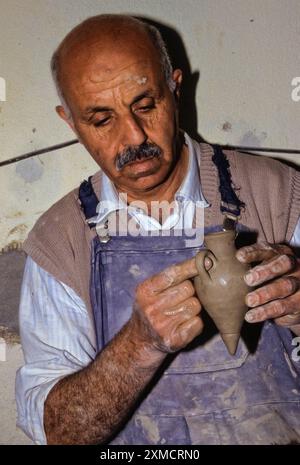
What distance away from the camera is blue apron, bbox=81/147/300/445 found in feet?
5.96

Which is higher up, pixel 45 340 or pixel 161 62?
pixel 161 62

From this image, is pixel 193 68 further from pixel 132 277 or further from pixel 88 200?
pixel 132 277

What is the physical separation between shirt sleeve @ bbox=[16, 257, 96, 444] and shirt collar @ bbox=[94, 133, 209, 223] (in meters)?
0.31

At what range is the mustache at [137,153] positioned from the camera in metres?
1.73

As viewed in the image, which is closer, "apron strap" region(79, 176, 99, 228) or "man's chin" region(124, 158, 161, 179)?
"man's chin" region(124, 158, 161, 179)

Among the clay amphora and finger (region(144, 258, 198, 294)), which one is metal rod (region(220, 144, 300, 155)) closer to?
the clay amphora

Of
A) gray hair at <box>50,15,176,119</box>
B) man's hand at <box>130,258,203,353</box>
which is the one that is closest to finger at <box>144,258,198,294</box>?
man's hand at <box>130,258,203,353</box>

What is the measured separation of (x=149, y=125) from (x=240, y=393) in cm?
94

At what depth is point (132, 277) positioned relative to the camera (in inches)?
74.0

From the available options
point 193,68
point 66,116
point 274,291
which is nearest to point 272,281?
point 274,291

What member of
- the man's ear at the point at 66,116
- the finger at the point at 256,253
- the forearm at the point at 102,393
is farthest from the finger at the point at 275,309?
the man's ear at the point at 66,116

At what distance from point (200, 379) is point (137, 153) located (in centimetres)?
79

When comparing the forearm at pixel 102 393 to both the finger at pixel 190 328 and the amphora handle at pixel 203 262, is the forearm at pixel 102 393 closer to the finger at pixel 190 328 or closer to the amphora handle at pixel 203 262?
the finger at pixel 190 328
